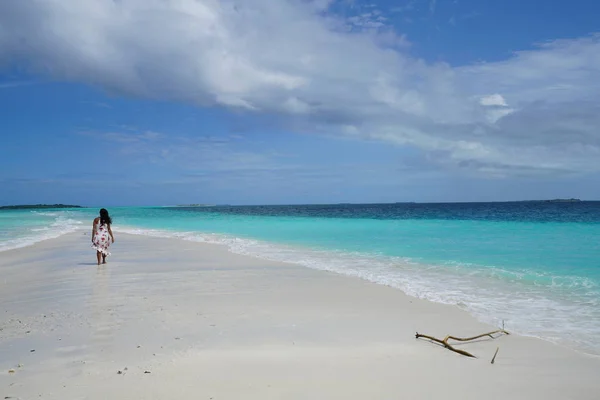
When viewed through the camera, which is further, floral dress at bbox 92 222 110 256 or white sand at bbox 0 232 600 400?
floral dress at bbox 92 222 110 256

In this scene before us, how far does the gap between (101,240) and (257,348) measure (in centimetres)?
942

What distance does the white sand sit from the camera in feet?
13.3

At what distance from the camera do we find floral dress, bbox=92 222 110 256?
1288cm

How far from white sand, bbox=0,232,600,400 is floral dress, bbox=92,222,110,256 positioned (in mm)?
3460

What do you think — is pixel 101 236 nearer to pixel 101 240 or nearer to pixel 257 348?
pixel 101 240

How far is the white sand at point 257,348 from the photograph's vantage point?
13.3 feet

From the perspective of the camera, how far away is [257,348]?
517 cm

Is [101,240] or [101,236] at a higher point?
[101,236]

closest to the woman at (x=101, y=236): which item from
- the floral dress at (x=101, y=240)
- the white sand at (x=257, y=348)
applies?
the floral dress at (x=101, y=240)

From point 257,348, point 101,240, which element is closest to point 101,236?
point 101,240

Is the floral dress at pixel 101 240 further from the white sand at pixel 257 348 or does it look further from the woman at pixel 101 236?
the white sand at pixel 257 348

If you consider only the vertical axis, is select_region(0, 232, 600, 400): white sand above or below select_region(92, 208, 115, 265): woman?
below

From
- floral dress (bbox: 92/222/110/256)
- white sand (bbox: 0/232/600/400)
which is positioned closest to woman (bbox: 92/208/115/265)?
floral dress (bbox: 92/222/110/256)

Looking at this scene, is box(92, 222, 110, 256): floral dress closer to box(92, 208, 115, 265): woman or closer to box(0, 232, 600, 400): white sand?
box(92, 208, 115, 265): woman
